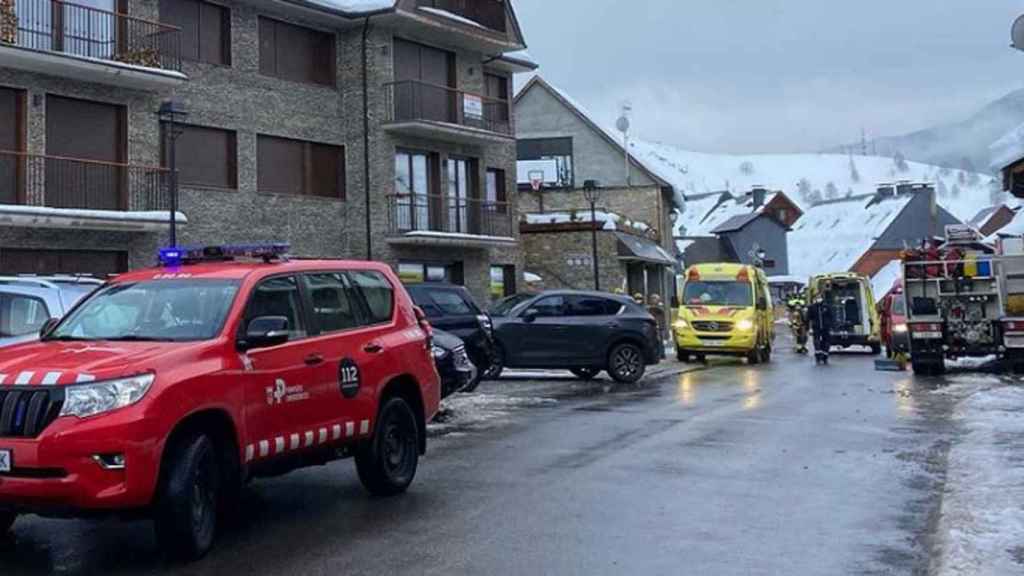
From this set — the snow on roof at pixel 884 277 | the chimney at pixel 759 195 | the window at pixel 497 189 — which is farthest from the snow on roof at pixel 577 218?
the chimney at pixel 759 195

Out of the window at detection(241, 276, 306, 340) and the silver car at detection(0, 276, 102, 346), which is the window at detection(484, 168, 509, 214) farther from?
the window at detection(241, 276, 306, 340)

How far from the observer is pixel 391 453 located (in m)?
8.55

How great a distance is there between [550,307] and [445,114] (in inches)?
516

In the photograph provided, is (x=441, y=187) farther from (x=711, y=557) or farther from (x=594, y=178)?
(x=711, y=557)

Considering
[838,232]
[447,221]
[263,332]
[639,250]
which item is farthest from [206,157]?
[838,232]

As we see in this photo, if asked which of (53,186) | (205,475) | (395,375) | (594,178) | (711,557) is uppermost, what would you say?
(594,178)

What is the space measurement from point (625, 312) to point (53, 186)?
12.1 meters

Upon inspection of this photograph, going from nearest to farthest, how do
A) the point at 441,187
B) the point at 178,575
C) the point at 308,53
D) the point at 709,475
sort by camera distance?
the point at 178,575, the point at 709,475, the point at 308,53, the point at 441,187

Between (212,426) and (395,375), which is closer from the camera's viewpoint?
(212,426)

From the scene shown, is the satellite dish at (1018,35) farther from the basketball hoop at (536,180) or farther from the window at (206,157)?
the basketball hoop at (536,180)

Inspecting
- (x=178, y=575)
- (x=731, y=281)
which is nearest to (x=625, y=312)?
(x=731, y=281)

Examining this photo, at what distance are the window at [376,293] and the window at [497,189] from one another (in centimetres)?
2548

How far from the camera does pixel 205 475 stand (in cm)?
649

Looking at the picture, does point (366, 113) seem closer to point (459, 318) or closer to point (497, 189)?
point (497, 189)
